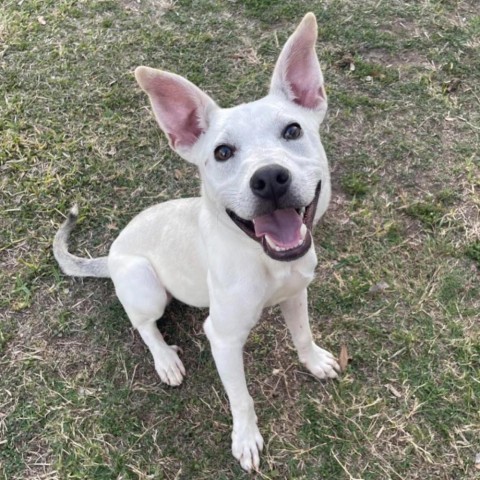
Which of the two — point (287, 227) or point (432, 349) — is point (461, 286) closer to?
point (432, 349)

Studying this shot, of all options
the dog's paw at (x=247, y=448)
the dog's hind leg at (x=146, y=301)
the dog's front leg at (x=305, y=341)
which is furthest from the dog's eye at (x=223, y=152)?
the dog's paw at (x=247, y=448)

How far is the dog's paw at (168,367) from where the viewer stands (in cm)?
425

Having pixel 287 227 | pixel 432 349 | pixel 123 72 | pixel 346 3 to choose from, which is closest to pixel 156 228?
pixel 287 227

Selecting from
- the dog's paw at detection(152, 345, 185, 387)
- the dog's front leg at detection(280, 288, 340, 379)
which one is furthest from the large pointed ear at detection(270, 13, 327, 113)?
the dog's paw at detection(152, 345, 185, 387)

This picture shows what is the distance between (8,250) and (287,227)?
312cm

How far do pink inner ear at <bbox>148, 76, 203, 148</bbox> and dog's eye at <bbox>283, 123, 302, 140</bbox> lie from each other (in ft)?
1.72

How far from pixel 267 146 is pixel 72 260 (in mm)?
2368

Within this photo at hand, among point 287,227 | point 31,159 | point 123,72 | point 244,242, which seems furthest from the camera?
point 123,72

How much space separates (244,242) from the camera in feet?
10.2

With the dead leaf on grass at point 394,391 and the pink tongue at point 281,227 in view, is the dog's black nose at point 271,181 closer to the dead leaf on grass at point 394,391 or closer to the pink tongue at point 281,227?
the pink tongue at point 281,227

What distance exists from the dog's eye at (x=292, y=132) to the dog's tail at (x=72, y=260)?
2.15m

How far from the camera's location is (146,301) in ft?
13.2

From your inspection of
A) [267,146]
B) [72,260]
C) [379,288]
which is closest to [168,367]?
[72,260]

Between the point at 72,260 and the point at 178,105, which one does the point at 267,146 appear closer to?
the point at 178,105
